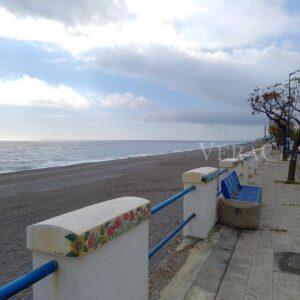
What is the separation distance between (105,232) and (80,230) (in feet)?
1.10

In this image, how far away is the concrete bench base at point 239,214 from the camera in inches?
275

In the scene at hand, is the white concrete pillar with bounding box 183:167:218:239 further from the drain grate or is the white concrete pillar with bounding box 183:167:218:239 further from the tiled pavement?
the drain grate

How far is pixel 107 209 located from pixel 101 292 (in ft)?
1.94

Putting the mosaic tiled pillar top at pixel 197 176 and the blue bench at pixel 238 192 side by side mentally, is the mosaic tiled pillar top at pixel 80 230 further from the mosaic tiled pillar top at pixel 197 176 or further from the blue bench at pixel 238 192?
the blue bench at pixel 238 192

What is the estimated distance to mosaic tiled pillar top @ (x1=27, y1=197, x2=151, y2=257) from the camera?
2.24m

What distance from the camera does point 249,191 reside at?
372 inches

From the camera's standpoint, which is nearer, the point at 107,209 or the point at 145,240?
the point at 107,209

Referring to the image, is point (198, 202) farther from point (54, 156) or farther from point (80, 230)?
point (54, 156)

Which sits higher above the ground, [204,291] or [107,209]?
[107,209]

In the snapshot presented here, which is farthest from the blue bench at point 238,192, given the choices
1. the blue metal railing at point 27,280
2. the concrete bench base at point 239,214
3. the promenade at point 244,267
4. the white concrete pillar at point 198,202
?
the blue metal railing at point 27,280

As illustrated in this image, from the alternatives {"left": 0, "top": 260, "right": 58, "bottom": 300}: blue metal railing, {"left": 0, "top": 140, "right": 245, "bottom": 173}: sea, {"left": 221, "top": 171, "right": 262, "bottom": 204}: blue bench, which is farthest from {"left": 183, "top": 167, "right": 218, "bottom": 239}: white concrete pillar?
{"left": 0, "top": 140, "right": 245, "bottom": 173}: sea

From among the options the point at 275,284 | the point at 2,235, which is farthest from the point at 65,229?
the point at 2,235

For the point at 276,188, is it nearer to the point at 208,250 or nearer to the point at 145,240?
the point at 208,250

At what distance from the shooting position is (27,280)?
2031 mm
